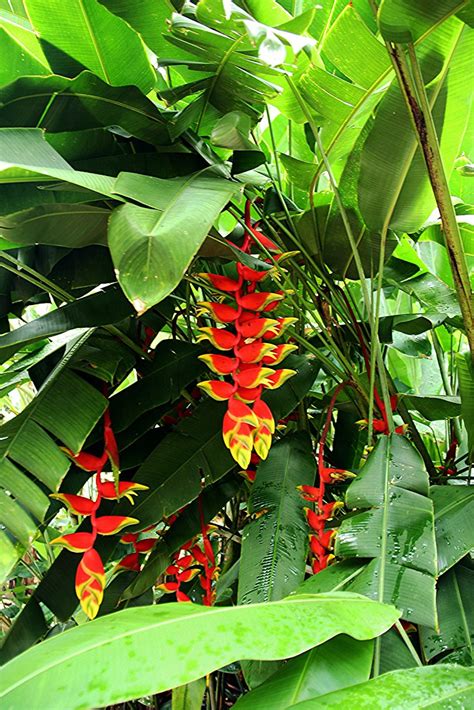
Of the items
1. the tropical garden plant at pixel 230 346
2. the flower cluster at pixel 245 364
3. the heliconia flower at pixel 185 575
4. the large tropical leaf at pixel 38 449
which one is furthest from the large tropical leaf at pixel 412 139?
the heliconia flower at pixel 185 575

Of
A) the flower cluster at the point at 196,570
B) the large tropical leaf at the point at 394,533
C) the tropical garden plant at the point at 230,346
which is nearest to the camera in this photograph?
the tropical garden plant at the point at 230,346

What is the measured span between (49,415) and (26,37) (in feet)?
1.54

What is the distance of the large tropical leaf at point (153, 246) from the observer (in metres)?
0.46

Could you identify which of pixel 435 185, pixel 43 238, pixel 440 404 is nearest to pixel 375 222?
pixel 435 185

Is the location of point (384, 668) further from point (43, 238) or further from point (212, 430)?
point (43, 238)

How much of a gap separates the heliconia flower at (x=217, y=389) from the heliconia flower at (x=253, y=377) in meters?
0.01

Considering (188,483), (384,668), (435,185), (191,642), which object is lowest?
(384,668)

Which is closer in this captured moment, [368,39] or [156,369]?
[368,39]

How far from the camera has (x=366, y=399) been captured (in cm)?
80

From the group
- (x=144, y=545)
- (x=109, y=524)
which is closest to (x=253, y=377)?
(x=109, y=524)

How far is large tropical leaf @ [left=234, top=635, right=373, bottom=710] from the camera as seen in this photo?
434 mm

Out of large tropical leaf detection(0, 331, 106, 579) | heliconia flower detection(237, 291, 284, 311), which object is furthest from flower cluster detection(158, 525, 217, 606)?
heliconia flower detection(237, 291, 284, 311)

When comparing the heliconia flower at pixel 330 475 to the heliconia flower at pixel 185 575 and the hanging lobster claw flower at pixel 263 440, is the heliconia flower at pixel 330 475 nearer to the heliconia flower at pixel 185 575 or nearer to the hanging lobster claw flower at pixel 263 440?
the hanging lobster claw flower at pixel 263 440

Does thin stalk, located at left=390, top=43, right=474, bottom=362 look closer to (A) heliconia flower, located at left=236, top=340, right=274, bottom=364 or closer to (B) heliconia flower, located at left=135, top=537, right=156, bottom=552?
(A) heliconia flower, located at left=236, top=340, right=274, bottom=364
